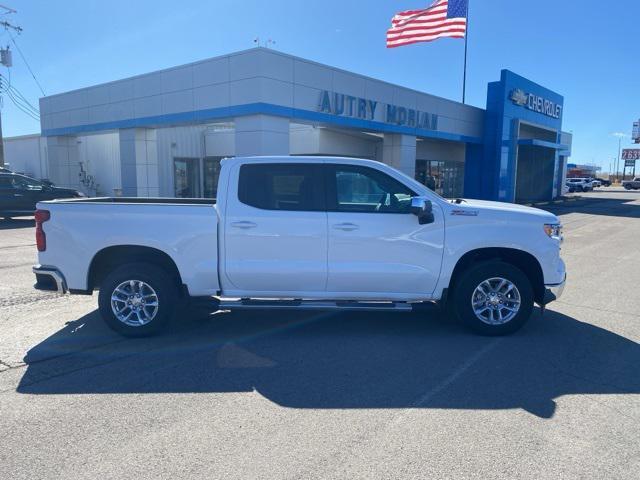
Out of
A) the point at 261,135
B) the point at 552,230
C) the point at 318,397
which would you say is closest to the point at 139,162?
the point at 261,135

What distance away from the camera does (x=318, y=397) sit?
400 centimetres

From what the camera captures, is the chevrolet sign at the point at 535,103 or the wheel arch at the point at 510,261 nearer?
the wheel arch at the point at 510,261

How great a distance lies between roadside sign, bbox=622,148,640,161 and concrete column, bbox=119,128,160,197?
348 ft

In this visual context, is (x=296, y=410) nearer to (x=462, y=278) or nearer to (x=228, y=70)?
(x=462, y=278)

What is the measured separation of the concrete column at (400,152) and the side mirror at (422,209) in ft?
55.4

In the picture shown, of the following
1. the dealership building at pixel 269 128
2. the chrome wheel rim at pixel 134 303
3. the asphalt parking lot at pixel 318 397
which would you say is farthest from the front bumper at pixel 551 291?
the dealership building at pixel 269 128

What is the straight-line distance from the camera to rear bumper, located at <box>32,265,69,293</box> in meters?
5.40

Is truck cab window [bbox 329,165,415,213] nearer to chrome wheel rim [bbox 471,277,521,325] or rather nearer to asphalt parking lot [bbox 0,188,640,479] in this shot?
chrome wheel rim [bbox 471,277,521,325]

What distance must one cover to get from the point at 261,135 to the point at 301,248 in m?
11.0

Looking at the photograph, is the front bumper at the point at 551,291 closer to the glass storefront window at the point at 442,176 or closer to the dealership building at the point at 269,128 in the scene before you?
the dealership building at the point at 269,128

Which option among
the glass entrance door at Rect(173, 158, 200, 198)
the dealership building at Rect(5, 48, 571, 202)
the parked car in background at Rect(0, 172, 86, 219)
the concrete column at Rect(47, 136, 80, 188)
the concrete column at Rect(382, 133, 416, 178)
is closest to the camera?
the dealership building at Rect(5, 48, 571, 202)

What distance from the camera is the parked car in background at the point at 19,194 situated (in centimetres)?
1644

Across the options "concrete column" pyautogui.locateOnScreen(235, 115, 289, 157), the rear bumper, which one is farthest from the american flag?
the rear bumper

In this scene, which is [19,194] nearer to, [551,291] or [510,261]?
[510,261]
